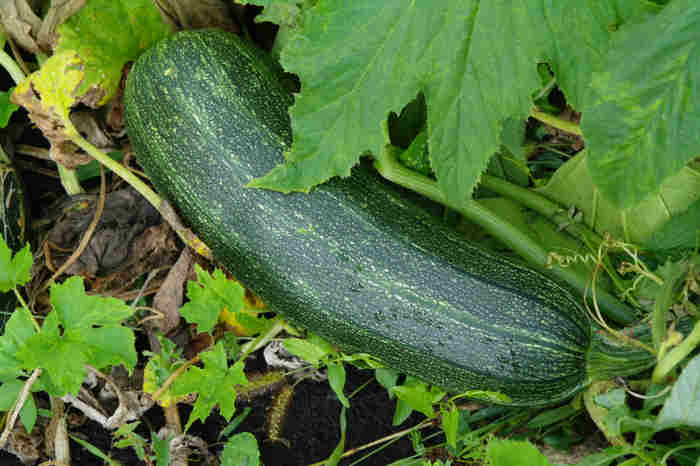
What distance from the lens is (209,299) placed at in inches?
67.0

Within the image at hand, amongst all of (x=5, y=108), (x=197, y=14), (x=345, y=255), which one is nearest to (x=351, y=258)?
(x=345, y=255)

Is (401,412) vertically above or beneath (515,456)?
beneath

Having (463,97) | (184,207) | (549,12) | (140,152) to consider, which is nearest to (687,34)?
(549,12)

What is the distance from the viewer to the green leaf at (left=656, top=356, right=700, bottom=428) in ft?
4.73

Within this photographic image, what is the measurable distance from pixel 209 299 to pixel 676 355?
1.12m

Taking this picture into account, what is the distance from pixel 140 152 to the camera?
1870 mm

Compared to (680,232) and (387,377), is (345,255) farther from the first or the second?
(680,232)

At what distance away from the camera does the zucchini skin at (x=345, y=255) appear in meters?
1.65

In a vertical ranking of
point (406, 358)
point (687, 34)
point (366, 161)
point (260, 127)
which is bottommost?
point (406, 358)

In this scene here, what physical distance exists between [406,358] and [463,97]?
688mm

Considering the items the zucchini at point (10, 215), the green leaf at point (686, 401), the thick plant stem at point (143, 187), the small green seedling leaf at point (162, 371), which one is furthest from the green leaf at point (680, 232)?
the zucchini at point (10, 215)

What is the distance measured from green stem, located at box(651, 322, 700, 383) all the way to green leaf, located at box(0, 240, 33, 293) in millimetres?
1555

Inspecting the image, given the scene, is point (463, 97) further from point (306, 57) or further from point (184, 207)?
point (184, 207)

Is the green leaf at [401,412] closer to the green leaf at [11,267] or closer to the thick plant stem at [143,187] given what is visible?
the thick plant stem at [143,187]
